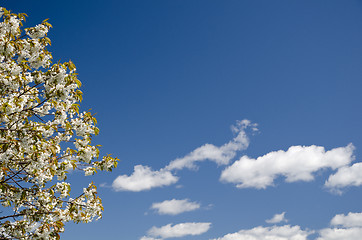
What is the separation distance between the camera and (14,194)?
386 inches

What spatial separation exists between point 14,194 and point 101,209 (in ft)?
9.39

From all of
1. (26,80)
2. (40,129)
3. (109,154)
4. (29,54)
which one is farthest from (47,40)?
(109,154)

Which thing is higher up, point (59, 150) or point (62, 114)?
point (62, 114)

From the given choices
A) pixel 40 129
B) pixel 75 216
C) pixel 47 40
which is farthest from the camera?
pixel 75 216

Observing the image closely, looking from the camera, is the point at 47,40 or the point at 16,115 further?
the point at 47,40

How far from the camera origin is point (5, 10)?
9234 mm

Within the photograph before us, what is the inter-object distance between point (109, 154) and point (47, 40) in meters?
4.21

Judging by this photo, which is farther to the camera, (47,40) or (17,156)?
(47,40)

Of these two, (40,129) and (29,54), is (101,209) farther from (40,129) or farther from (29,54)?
(29,54)

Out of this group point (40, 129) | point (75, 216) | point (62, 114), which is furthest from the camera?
point (75, 216)

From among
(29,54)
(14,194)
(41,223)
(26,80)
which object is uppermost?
(29,54)

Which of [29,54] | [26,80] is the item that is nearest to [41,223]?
[26,80]

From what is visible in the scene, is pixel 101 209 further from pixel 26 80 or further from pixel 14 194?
pixel 26 80

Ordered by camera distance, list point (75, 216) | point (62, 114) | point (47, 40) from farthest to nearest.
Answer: point (75, 216) → point (47, 40) → point (62, 114)
